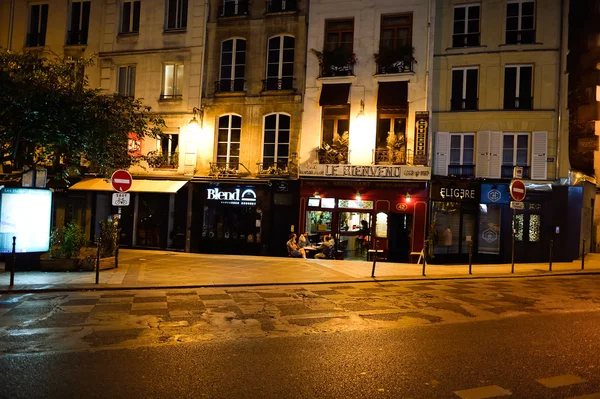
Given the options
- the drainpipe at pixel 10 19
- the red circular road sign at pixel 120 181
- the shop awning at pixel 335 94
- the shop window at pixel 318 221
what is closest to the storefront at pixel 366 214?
the shop window at pixel 318 221

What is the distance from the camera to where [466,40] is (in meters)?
18.9

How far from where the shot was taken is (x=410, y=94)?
60.7 ft

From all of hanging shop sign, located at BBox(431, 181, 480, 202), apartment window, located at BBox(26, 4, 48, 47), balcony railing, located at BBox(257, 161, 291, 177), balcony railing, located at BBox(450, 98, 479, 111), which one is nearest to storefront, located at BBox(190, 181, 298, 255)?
balcony railing, located at BBox(257, 161, 291, 177)

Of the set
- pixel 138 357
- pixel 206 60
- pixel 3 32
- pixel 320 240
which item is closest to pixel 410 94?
pixel 320 240

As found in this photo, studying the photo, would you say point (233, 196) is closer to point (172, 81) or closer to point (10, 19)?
point (172, 81)

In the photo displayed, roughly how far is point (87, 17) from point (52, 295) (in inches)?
693

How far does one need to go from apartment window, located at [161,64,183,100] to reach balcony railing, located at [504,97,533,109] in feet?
48.2

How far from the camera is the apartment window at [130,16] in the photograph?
21516 mm

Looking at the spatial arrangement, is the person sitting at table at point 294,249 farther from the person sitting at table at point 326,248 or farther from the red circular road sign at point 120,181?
the red circular road sign at point 120,181

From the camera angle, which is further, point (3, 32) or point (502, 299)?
point (3, 32)

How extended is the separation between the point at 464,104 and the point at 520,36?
355 cm

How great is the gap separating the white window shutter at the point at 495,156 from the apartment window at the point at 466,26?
Result: 425 centimetres

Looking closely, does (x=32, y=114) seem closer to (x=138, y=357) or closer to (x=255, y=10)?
(x=138, y=357)

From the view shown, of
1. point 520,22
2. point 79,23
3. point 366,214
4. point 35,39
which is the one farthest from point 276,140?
point 35,39
